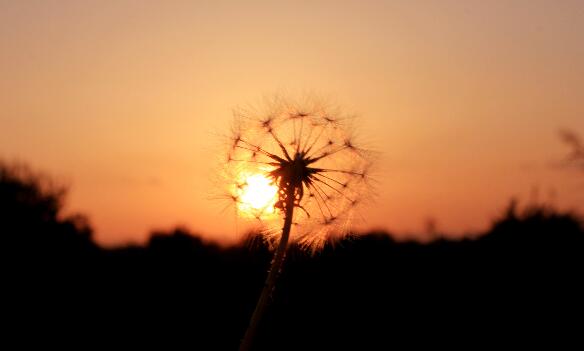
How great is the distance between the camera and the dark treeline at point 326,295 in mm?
16375

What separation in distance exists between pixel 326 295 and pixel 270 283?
1199 centimetres

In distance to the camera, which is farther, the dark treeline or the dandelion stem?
the dark treeline

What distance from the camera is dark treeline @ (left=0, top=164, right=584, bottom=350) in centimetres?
1638

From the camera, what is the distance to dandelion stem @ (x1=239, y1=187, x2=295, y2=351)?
24.1 feet

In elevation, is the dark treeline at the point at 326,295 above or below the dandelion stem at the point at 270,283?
above

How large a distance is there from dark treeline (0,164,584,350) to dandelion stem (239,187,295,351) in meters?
6.15

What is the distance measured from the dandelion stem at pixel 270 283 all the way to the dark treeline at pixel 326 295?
20.2ft

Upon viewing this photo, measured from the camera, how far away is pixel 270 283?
7.61 meters

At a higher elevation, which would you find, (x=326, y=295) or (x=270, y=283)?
(x=326, y=295)

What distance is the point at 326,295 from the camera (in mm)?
19422

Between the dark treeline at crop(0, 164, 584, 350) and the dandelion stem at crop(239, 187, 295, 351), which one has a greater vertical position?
the dark treeline at crop(0, 164, 584, 350)

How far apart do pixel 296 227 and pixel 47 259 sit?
51.3 ft

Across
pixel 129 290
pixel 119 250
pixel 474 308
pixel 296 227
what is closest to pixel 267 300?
pixel 296 227

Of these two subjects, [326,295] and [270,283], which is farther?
[326,295]
